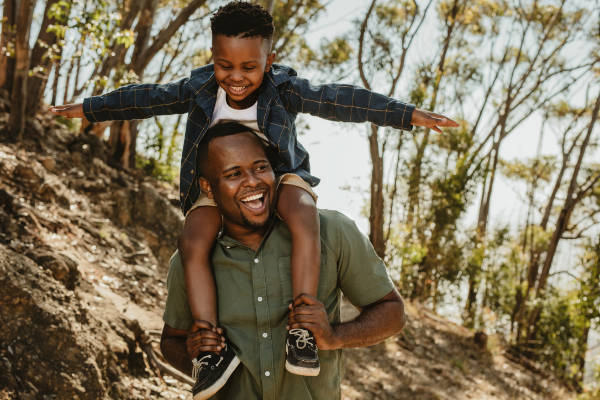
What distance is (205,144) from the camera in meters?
2.48

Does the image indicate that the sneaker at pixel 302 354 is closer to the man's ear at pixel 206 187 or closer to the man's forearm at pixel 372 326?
the man's forearm at pixel 372 326

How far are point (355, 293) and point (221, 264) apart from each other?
1.73 ft

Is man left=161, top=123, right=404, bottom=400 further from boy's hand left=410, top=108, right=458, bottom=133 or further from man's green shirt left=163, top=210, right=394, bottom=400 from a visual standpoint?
boy's hand left=410, top=108, right=458, bottom=133

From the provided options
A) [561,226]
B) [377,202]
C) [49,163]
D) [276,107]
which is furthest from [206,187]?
[561,226]

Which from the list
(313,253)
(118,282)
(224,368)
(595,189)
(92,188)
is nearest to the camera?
(224,368)

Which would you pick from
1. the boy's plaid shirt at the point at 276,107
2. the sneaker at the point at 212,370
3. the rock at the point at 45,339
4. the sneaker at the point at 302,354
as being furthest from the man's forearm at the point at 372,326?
the rock at the point at 45,339

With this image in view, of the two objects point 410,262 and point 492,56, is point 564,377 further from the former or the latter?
point 492,56

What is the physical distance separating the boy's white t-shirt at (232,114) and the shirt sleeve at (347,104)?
8.0 inches

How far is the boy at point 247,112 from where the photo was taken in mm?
2236

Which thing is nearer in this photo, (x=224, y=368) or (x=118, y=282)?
(x=224, y=368)

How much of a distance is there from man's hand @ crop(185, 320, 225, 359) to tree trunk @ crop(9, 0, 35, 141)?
6.01 m

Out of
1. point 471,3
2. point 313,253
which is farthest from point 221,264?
point 471,3

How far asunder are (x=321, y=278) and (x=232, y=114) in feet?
2.74

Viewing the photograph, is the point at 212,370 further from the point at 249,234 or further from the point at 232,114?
the point at 232,114
